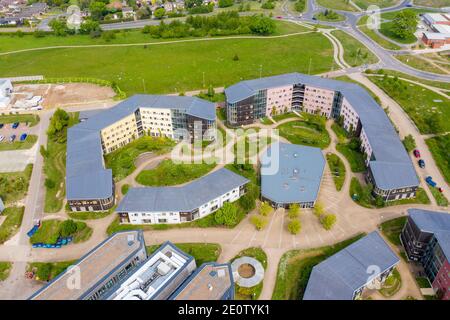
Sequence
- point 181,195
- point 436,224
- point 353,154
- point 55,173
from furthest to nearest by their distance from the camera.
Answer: point 353,154, point 55,173, point 181,195, point 436,224

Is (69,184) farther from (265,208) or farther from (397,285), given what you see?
(397,285)

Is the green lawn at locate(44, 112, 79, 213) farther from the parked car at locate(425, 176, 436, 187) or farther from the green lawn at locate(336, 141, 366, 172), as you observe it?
Result: the parked car at locate(425, 176, 436, 187)

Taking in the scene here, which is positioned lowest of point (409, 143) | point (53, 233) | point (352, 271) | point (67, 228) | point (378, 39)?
point (53, 233)

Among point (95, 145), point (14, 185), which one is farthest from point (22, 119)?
point (95, 145)

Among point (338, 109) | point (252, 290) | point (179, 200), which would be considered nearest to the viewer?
point (252, 290)

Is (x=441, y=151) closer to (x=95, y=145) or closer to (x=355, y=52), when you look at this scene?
(x=355, y=52)

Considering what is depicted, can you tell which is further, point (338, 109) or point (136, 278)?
point (338, 109)
